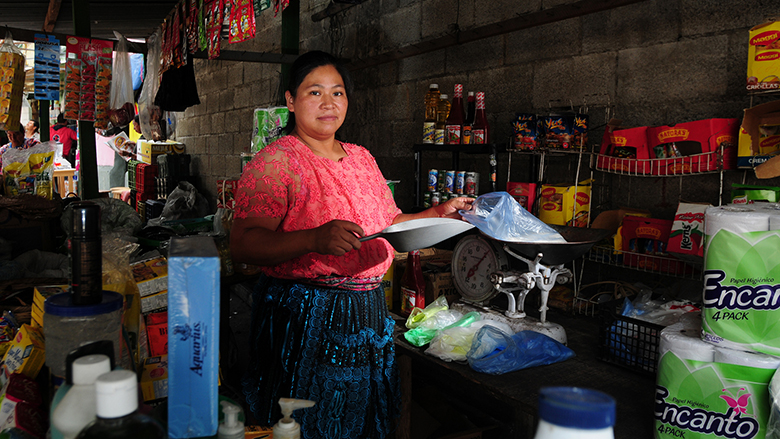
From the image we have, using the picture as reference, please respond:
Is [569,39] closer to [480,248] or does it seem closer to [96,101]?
[480,248]

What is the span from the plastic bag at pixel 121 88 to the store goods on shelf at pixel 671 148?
417 centimetres

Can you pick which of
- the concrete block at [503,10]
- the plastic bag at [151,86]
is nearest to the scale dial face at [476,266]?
→ the concrete block at [503,10]

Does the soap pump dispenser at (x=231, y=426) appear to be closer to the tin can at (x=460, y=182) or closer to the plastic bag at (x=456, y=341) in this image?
the plastic bag at (x=456, y=341)

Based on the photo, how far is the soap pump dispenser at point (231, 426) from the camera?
606 mm

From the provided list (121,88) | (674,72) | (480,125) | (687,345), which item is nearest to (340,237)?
(687,345)

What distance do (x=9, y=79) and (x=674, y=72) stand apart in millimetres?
4119

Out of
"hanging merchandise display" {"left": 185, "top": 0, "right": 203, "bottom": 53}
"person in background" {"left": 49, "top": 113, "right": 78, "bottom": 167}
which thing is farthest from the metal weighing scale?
"person in background" {"left": 49, "top": 113, "right": 78, "bottom": 167}

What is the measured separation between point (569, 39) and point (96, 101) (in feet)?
11.4

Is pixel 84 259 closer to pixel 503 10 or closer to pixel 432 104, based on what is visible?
pixel 432 104

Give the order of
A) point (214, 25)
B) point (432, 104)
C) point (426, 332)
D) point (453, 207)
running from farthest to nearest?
point (214, 25)
point (432, 104)
point (426, 332)
point (453, 207)

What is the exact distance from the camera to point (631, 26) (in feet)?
7.34

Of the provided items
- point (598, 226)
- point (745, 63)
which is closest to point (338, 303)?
point (598, 226)

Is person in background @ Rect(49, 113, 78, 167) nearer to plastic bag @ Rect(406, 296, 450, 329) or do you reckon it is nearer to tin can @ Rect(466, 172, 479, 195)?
tin can @ Rect(466, 172, 479, 195)

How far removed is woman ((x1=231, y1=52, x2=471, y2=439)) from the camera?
148 cm
